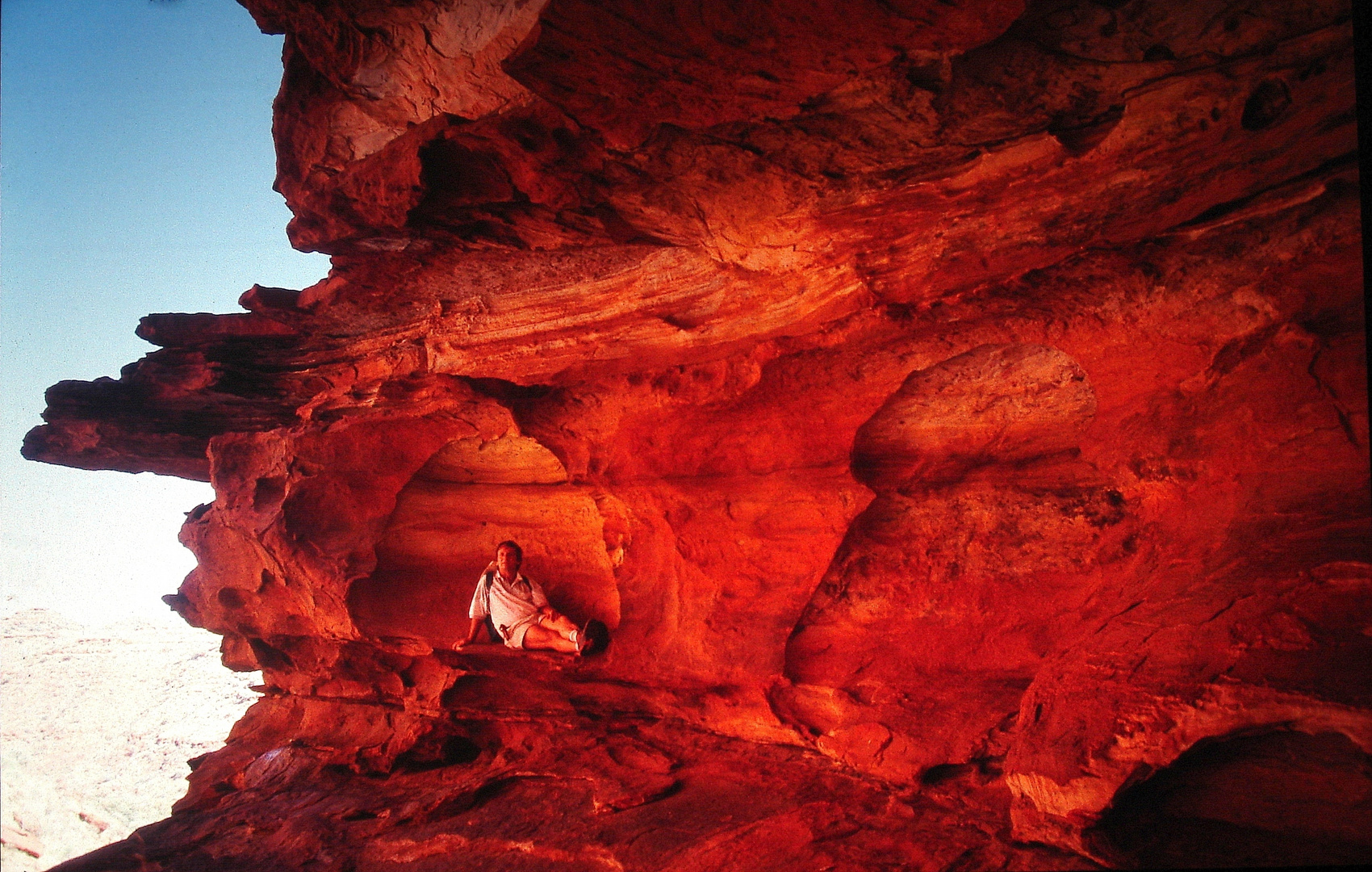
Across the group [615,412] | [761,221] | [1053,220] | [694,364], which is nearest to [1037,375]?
[1053,220]

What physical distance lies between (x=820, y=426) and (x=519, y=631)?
11.2ft

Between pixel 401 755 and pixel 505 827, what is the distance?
2.11 metres

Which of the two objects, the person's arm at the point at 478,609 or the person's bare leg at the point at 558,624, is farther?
the person's arm at the point at 478,609

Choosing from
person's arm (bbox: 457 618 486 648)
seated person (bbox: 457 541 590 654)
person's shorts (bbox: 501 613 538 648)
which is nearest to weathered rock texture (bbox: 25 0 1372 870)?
person's arm (bbox: 457 618 486 648)

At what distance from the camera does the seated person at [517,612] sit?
6.47 meters

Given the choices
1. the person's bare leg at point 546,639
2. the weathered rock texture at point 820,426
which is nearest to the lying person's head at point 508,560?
the person's bare leg at point 546,639

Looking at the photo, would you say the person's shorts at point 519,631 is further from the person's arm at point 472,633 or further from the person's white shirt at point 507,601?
the person's arm at point 472,633

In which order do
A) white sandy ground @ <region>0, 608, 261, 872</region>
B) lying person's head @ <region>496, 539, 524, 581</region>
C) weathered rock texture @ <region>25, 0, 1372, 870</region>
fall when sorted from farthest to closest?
white sandy ground @ <region>0, 608, 261, 872</region> → lying person's head @ <region>496, 539, 524, 581</region> → weathered rock texture @ <region>25, 0, 1372, 870</region>

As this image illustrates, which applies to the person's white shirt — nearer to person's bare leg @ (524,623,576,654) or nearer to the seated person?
the seated person

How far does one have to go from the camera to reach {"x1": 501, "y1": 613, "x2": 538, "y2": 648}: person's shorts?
256 inches

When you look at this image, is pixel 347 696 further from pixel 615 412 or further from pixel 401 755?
pixel 615 412

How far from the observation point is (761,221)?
162 inches

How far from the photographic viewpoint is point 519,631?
21.4ft

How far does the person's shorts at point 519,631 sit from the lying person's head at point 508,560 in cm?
→ 41
